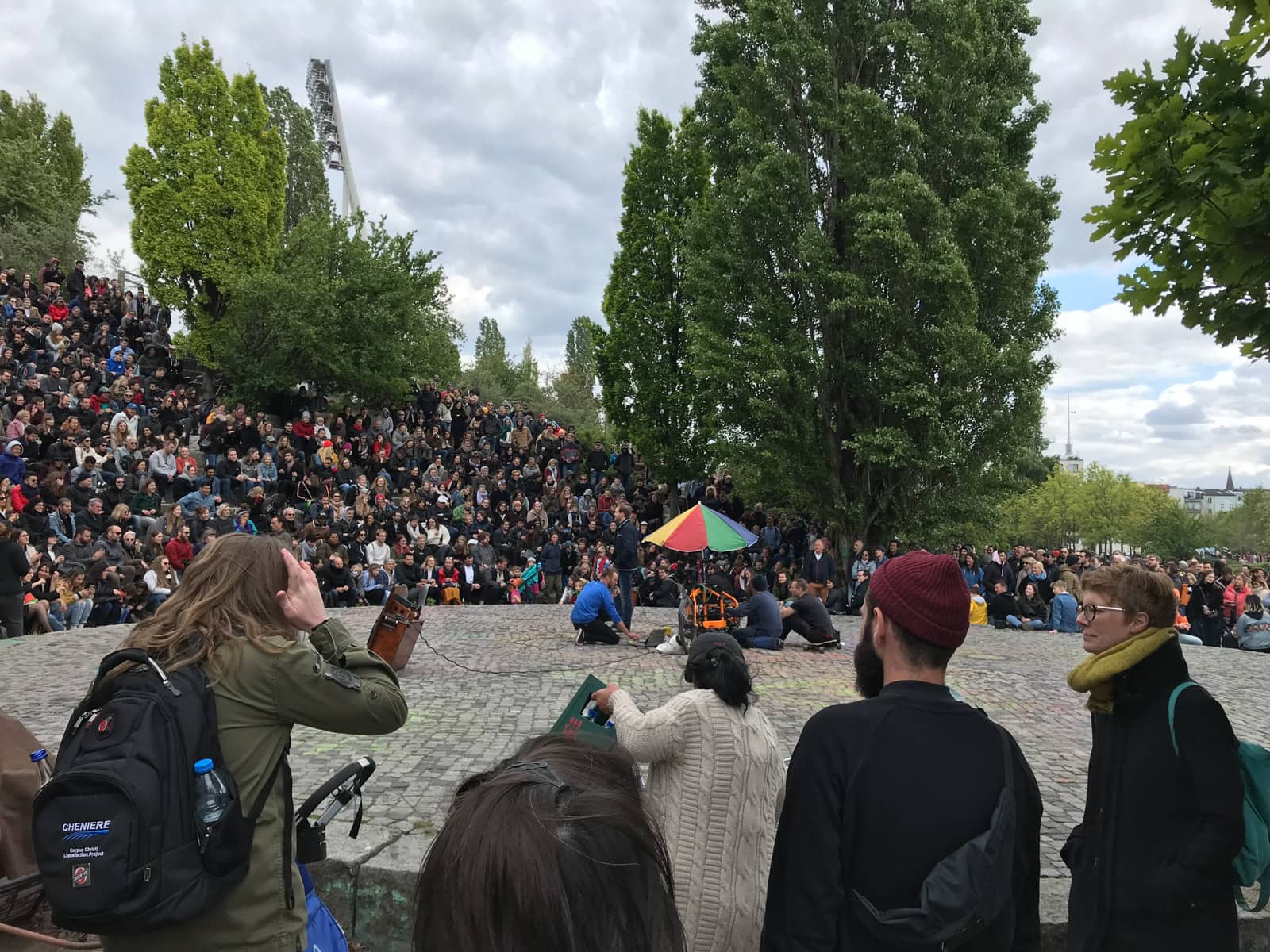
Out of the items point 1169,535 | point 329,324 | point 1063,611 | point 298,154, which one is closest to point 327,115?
point 298,154

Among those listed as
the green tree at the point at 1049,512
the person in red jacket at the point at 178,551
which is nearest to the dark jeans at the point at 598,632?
the person in red jacket at the point at 178,551

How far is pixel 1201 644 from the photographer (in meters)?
16.0

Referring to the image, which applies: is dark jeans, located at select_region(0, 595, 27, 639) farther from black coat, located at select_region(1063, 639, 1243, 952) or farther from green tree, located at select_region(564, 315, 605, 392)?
green tree, located at select_region(564, 315, 605, 392)

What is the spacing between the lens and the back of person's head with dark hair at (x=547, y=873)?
3.25ft

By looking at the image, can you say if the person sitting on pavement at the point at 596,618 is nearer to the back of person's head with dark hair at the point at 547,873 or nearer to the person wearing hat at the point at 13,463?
the person wearing hat at the point at 13,463

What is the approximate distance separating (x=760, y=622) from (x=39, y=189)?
40498mm

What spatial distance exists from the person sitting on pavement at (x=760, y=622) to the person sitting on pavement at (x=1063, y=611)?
716cm

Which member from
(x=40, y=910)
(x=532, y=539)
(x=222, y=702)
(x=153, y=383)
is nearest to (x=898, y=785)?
(x=222, y=702)

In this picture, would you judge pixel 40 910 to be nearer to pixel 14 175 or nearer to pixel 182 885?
pixel 182 885

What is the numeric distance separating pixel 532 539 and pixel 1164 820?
19181 mm

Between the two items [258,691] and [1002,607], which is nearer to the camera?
[258,691]

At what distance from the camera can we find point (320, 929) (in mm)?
2346

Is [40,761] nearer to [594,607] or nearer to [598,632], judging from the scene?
[594,607]

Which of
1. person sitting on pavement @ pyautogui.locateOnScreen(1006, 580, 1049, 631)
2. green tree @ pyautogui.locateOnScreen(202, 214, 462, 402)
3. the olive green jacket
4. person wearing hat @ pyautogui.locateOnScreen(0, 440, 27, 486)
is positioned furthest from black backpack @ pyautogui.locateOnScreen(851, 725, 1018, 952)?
green tree @ pyautogui.locateOnScreen(202, 214, 462, 402)
